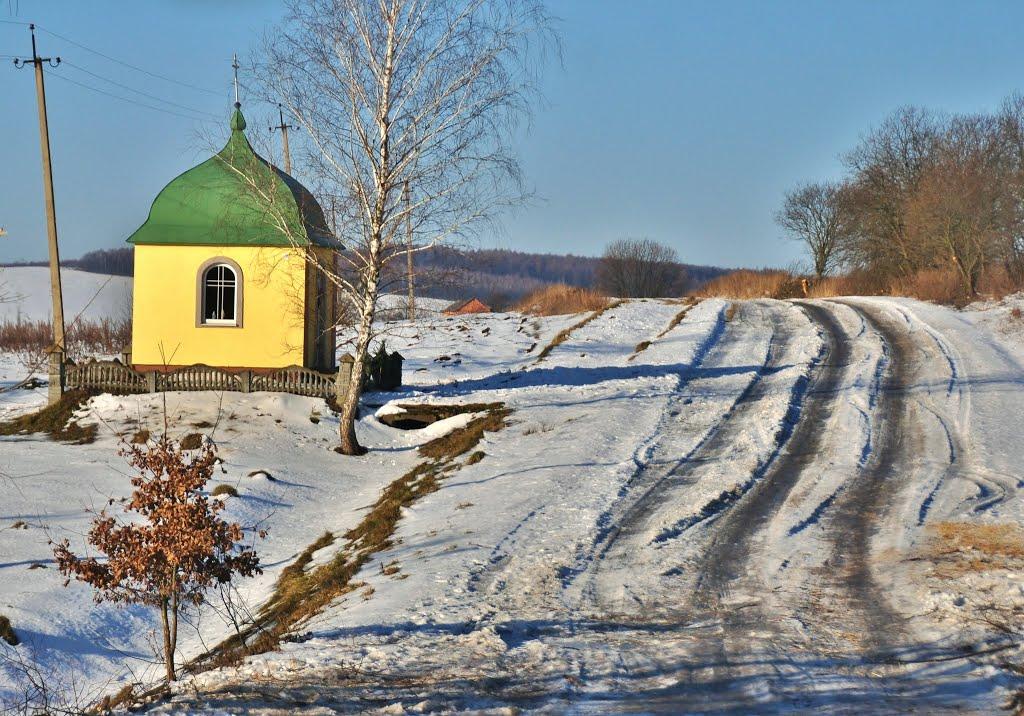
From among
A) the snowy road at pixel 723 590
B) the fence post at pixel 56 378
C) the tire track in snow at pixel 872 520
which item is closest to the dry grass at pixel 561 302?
the tire track in snow at pixel 872 520

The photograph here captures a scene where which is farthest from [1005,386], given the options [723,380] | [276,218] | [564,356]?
[276,218]

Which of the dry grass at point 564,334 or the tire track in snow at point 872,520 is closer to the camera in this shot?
the tire track in snow at point 872,520

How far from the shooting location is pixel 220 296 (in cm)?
2252

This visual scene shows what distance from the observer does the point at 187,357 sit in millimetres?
22438

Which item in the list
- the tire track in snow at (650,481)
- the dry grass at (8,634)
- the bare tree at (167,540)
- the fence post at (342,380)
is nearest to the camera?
the bare tree at (167,540)

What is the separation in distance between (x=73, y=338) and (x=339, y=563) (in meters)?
30.2

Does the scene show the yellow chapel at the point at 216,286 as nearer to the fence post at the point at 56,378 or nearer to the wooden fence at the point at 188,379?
the wooden fence at the point at 188,379

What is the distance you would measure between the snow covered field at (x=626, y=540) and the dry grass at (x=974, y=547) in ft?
0.14

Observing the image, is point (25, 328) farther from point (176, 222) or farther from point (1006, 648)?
point (1006, 648)

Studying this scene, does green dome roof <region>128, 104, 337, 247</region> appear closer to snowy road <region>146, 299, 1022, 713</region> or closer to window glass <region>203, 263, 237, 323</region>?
window glass <region>203, 263, 237, 323</region>

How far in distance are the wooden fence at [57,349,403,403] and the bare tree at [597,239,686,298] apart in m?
63.0

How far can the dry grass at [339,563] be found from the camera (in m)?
9.32

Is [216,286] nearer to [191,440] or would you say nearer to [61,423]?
[61,423]

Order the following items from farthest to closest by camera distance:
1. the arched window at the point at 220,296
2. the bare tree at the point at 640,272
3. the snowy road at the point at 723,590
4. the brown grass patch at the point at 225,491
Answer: the bare tree at the point at 640,272
the arched window at the point at 220,296
the brown grass patch at the point at 225,491
the snowy road at the point at 723,590
